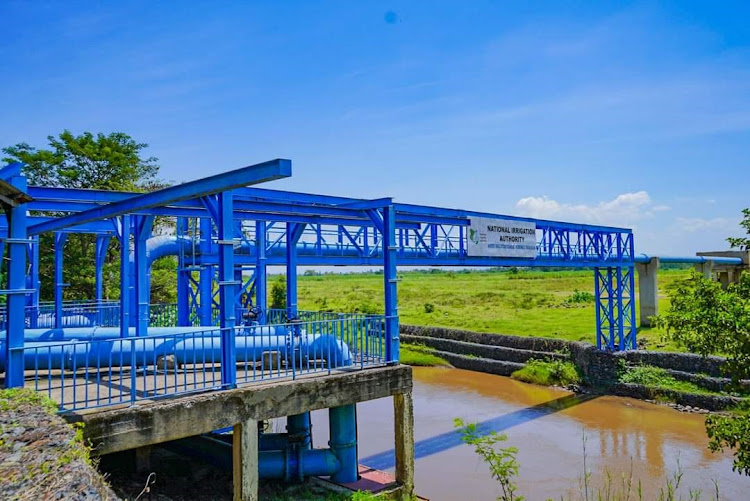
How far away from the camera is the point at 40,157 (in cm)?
2364

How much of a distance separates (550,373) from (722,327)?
16835mm

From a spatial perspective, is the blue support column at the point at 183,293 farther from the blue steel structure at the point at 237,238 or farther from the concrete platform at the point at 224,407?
the concrete platform at the point at 224,407

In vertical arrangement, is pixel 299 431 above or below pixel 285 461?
above

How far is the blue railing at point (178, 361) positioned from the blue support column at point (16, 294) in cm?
41

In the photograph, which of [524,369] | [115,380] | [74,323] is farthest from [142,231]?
[524,369]

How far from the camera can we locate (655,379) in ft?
69.1

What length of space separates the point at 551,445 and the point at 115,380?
1172 centimetres

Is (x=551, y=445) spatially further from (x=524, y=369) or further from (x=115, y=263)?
(x=115, y=263)

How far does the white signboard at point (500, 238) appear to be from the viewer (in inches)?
691

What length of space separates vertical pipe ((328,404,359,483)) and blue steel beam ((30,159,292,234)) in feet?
16.1

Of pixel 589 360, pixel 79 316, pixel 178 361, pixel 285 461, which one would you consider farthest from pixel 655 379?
pixel 79 316

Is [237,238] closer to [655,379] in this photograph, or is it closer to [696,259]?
[655,379]

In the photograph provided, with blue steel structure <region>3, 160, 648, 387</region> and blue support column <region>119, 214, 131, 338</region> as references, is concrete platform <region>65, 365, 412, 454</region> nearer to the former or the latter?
blue steel structure <region>3, 160, 648, 387</region>

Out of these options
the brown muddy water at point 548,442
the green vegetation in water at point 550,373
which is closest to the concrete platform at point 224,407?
the brown muddy water at point 548,442
